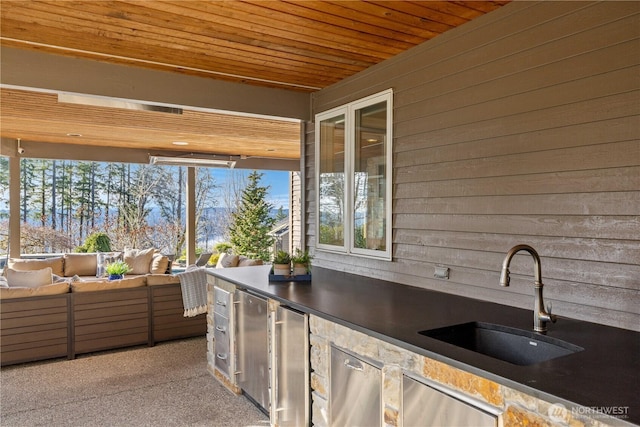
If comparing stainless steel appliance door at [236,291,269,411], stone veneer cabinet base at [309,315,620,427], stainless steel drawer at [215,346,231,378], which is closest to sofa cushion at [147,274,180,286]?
stainless steel drawer at [215,346,231,378]

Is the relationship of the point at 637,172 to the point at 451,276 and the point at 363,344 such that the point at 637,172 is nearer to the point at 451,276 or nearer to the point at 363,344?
the point at 451,276

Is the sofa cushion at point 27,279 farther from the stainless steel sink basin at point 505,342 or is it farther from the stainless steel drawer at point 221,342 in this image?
the stainless steel sink basin at point 505,342

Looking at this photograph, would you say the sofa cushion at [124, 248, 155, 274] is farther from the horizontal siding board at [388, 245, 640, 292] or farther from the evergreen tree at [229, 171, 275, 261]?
the horizontal siding board at [388, 245, 640, 292]

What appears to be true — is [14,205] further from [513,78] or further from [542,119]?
[542,119]

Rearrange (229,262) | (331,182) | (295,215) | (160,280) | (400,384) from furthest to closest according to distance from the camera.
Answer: (295,215) < (229,262) < (160,280) < (331,182) < (400,384)

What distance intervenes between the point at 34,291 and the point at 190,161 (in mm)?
3929

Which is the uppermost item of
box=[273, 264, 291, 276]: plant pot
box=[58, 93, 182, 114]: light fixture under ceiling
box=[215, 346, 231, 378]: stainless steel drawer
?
box=[58, 93, 182, 114]: light fixture under ceiling

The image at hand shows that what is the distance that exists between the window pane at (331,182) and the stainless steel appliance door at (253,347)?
1.00 m

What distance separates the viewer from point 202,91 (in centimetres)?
375

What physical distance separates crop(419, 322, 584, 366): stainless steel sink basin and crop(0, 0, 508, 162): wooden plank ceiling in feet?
5.67

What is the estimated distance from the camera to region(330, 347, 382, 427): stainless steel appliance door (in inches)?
81.5

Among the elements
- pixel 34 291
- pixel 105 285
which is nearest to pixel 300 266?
pixel 105 285

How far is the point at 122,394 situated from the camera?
12.2 feet

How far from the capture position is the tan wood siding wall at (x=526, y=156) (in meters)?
1.97
